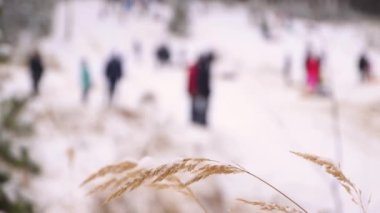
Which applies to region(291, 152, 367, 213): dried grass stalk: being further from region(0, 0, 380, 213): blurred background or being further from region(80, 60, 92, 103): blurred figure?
region(80, 60, 92, 103): blurred figure

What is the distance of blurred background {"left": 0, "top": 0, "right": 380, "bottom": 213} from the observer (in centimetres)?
446

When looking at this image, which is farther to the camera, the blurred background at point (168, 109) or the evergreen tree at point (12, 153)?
the evergreen tree at point (12, 153)

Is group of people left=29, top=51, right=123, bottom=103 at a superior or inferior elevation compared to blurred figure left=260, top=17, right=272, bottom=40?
inferior

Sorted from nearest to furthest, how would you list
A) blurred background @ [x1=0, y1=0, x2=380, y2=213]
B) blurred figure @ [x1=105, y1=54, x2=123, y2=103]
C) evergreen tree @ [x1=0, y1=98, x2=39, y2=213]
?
1. blurred background @ [x1=0, y1=0, x2=380, y2=213]
2. evergreen tree @ [x1=0, y1=98, x2=39, y2=213]
3. blurred figure @ [x1=105, y1=54, x2=123, y2=103]

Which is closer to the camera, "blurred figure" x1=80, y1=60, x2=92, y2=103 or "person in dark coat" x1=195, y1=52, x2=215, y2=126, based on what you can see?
"person in dark coat" x1=195, y1=52, x2=215, y2=126

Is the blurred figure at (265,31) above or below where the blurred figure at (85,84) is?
above

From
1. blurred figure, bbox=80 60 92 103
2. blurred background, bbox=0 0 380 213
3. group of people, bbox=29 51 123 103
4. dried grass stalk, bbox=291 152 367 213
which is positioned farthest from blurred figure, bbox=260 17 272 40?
dried grass stalk, bbox=291 152 367 213

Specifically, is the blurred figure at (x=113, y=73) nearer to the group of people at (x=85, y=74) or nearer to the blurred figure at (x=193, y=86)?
the group of people at (x=85, y=74)

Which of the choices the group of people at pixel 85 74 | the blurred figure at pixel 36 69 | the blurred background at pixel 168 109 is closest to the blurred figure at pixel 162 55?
the blurred background at pixel 168 109

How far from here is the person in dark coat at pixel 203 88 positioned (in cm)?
905

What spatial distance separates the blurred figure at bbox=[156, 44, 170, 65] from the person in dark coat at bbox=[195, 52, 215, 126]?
1562cm

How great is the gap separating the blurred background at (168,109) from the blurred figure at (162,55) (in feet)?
0.27

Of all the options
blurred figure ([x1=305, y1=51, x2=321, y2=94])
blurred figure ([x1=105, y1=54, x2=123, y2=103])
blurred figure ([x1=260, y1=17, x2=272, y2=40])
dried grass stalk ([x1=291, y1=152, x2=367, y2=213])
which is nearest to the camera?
dried grass stalk ([x1=291, y1=152, x2=367, y2=213])

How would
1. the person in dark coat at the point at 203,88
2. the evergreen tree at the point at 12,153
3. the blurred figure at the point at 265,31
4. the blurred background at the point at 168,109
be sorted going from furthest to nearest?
the blurred figure at the point at 265,31 → the person in dark coat at the point at 203,88 → the evergreen tree at the point at 12,153 → the blurred background at the point at 168,109
